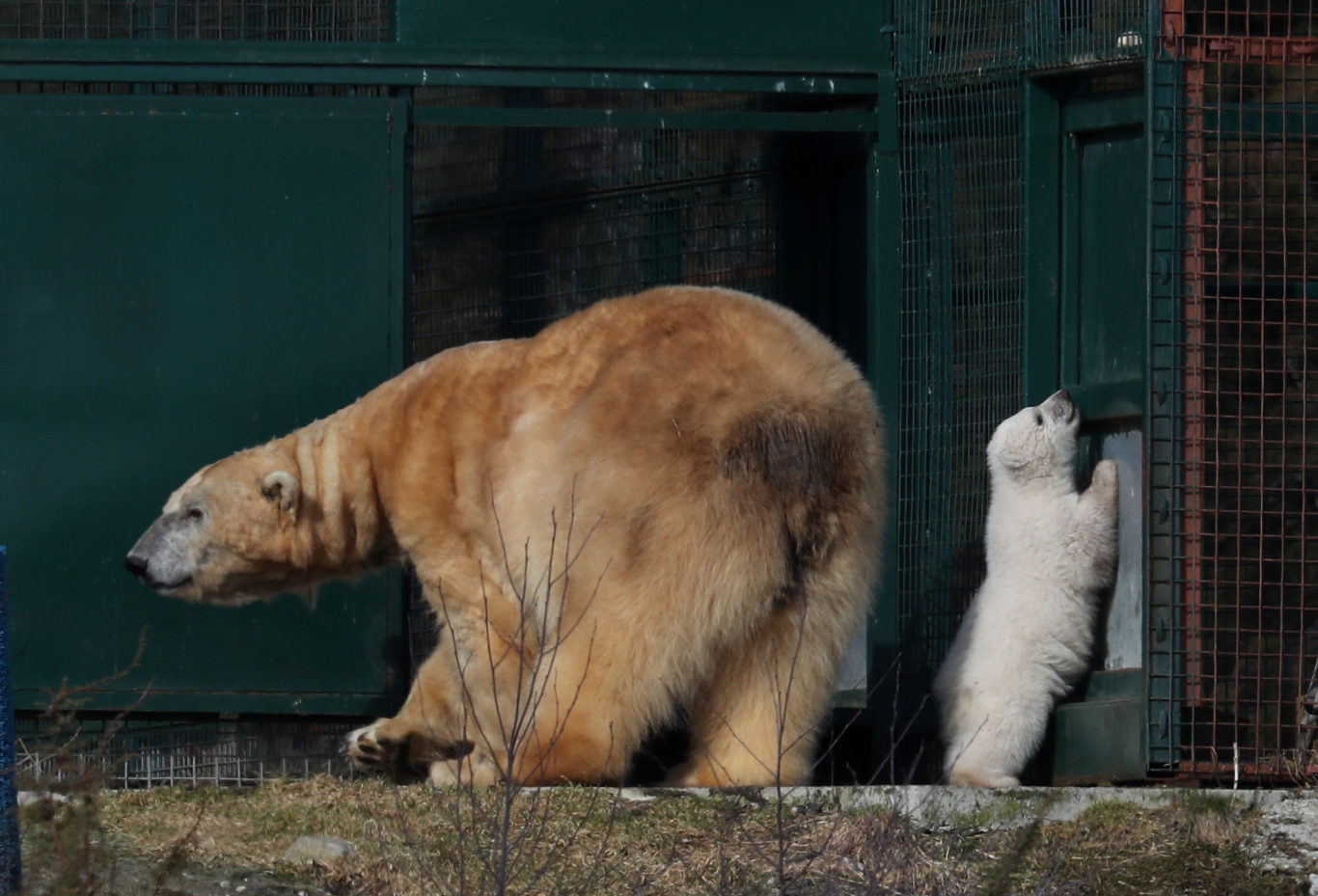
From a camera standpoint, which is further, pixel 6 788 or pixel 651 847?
pixel 651 847

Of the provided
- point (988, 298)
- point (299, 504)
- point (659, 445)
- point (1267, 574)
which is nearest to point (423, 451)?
point (299, 504)

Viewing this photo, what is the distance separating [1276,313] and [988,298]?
1258 millimetres

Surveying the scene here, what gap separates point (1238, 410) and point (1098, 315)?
3.18 feet

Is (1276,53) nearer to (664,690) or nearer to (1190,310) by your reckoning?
(1190,310)

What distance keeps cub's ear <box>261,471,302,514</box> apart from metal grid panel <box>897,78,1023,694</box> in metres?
2.39

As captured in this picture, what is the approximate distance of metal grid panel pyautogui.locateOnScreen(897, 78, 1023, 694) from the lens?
7410 millimetres

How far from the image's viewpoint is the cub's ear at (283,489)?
269 inches

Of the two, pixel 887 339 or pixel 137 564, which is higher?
pixel 887 339

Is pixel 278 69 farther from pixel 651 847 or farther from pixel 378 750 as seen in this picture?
pixel 651 847

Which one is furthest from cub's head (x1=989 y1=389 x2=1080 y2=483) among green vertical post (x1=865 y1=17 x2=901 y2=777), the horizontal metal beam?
→ the horizontal metal beam

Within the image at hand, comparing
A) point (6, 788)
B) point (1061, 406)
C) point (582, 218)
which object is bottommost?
point (6, 788)

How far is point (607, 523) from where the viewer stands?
589 centimetres

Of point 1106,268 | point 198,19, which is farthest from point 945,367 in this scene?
point 198,19

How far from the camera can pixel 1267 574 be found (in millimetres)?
6320
